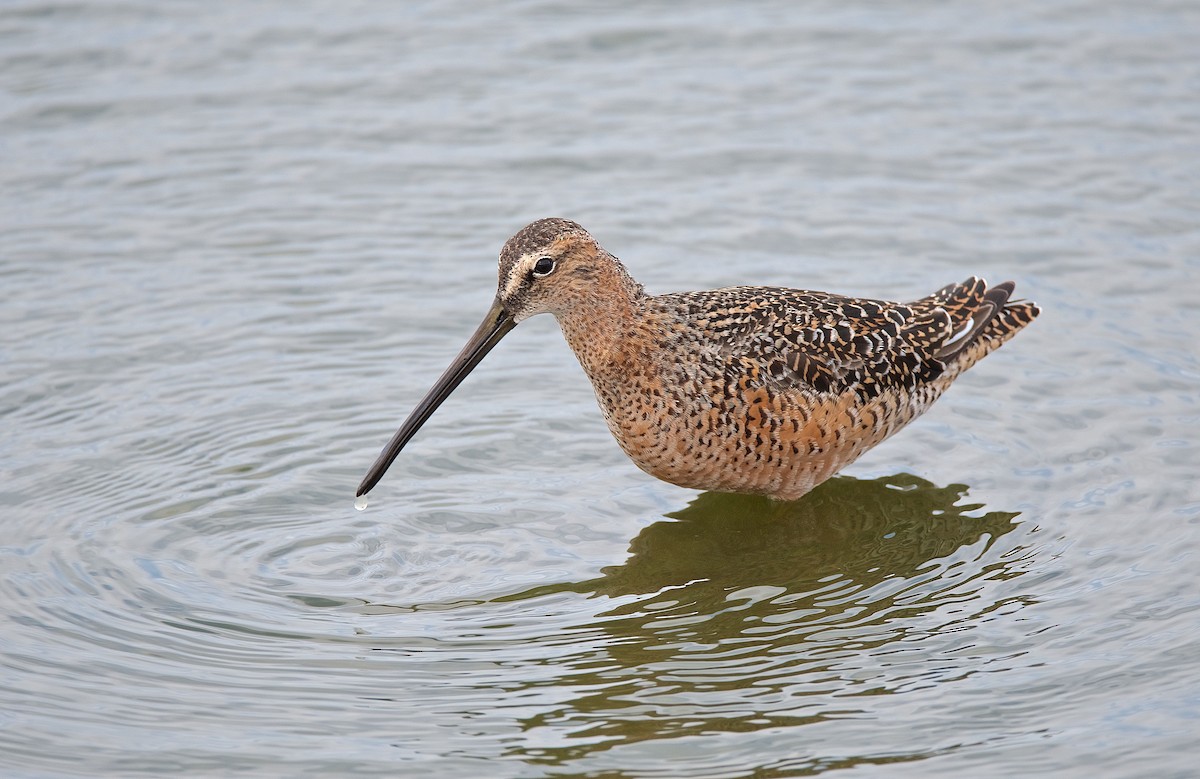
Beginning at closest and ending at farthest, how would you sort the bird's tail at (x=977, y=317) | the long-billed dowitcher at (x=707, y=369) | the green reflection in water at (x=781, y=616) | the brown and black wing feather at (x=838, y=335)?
the green reflection in water at (x=781, y=616) → the long-billed dowitcher at (x=707, y=369) → the brown and black wing feather at (x=838, y=335) → the bird's tail at (x=977, y=317)

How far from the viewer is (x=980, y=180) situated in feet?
30.8

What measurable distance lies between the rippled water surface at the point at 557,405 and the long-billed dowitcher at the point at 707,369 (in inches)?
15.5

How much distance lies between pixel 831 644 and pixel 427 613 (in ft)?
5.04

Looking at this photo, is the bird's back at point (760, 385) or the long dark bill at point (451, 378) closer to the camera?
the long dark bill at point (451, 378)

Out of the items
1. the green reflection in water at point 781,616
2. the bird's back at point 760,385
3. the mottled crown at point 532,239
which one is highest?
the mottled crown at point 532,239

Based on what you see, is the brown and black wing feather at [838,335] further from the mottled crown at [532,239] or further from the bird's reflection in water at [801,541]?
the mottled crown at [532,239]

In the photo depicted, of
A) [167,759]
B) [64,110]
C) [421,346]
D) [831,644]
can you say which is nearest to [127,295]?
[421,346]

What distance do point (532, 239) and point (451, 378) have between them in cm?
67

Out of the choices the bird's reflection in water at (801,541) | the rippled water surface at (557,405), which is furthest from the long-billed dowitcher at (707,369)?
the rippled water surface at (557,405)

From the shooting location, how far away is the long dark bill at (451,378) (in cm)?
635

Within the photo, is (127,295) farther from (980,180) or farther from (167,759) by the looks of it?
(980,180)

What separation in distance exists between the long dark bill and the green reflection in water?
0.89m

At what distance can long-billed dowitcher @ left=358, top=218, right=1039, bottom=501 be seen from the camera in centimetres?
639

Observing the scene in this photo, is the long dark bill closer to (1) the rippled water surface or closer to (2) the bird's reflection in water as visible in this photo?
(1) the rippled water surface
